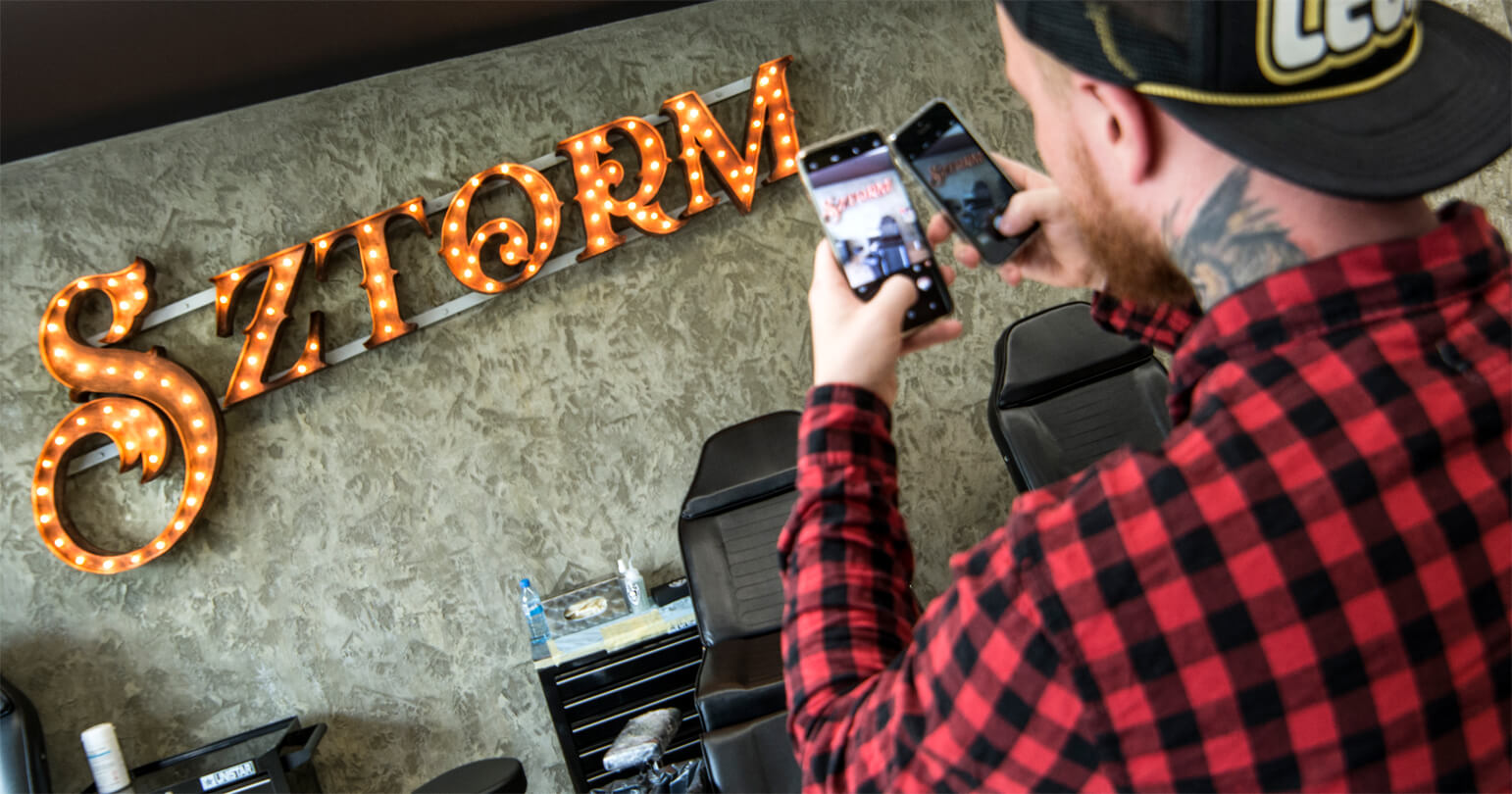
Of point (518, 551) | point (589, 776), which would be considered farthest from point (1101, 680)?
point (518, 551)

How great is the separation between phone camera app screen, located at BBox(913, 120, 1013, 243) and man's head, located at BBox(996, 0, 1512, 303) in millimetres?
425

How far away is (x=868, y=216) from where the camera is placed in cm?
106

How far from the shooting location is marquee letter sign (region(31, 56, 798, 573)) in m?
3.38

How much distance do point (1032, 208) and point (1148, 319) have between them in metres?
0.20

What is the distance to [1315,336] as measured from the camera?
22.6 inches

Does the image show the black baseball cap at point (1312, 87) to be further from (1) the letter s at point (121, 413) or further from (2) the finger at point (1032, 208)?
(1) the letter s at point (121, 413)

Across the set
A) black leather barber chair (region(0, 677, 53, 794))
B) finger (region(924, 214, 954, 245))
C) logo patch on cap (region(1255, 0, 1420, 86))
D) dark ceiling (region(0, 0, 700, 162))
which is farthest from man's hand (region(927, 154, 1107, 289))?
black leather barber chair (region(0, 677, 53, 794))

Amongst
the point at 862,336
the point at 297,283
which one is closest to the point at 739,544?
the point at 297,283

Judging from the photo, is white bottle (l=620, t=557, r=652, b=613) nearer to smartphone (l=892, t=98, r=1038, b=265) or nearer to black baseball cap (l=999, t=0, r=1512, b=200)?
smartphone (l=892, t=98, r=1038, b=265)

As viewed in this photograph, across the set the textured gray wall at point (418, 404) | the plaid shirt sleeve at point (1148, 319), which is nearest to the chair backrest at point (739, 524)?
the textured gray wall at point (418, 404)

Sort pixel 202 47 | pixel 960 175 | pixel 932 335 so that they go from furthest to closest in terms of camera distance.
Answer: pixel 202 47, pixel 960 175, pixel 932 335

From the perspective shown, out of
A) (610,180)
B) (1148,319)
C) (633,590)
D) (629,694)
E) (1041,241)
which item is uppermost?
(610,180)

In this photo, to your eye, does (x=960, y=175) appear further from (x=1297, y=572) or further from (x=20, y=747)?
(x=20, y=747)

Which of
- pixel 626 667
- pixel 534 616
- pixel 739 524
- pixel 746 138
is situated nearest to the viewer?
pixel 739 524
